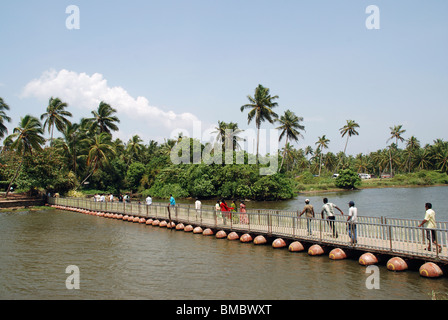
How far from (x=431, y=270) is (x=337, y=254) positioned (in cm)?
367

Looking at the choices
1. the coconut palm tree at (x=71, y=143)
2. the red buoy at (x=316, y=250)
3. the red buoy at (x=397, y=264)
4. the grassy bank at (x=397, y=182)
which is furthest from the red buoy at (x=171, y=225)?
the grassy bank at (x=397, y=182)

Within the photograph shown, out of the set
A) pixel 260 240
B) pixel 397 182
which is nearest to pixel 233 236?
pixel 260 240

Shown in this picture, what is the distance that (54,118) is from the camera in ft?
187

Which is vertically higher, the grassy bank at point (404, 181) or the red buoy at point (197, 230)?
the grassy bank at point (404, 181)

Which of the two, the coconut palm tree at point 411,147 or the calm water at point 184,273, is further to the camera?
the coconut palm tree at point 411,147

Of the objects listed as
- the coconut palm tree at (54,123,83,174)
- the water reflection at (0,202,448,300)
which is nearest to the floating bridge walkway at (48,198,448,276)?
the water reflection at (0,202,448,300)

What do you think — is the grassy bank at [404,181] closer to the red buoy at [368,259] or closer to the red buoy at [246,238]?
the red buoy at [246,238]

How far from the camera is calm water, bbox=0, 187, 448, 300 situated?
36.7 ft

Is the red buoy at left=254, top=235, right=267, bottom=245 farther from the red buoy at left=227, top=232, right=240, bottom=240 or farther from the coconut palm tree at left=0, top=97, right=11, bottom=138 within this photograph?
the coconut palm tree at left=0, top=97, right=11, bottom=138

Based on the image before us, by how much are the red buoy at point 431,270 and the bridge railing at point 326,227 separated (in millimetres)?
317

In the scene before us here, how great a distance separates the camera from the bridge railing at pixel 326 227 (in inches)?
488
